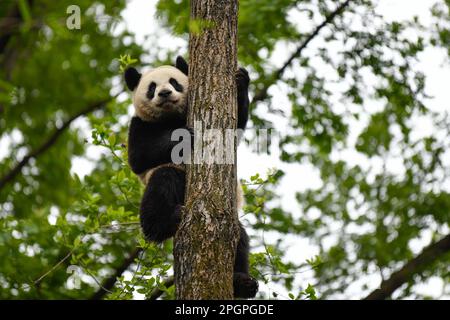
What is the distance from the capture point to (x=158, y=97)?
769 centimetres

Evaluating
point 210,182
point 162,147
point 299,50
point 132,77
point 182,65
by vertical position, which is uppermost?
point 299,50

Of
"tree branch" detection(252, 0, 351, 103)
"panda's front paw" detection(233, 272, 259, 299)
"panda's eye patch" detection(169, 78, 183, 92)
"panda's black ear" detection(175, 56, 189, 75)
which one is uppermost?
"tree branch" detection(252, 0, 351, 103)

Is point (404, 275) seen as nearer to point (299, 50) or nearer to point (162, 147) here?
point (299, 50)

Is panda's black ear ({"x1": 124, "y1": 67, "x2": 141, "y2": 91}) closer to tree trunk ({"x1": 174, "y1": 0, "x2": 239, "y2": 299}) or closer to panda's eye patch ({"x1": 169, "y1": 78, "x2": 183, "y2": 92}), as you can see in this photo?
panda's eye patch ({"x1": 169, "y1": 78, "x2": 183, "y2": 92})

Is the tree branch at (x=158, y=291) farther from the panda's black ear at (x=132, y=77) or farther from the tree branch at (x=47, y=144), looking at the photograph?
→ the tree branch at (x=47, y=144)

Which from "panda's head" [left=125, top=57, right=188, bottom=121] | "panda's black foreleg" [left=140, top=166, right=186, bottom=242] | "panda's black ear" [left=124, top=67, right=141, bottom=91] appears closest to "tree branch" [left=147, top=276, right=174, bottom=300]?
"panda's black foreleg" [left=140, top=166, right=186, bottom=242]

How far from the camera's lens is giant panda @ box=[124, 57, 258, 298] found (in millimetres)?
6480

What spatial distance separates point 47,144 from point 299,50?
6.10 meters

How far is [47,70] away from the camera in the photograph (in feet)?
48.2

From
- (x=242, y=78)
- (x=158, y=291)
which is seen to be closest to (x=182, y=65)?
(x=242, y=78)

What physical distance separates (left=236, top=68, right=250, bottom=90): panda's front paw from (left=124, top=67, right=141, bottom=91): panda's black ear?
2054 millimetres

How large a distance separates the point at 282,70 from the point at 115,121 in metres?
3.18

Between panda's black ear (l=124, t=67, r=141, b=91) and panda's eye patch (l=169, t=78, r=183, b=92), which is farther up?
panda's black ear (l=124, t=67, r=141, b=91)

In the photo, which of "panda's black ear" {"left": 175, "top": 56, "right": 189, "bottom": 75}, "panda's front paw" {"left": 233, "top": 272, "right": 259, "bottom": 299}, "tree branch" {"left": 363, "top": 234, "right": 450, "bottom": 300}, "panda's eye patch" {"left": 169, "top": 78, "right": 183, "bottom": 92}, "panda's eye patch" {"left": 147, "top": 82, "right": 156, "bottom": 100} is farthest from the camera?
"tree branch" {"left": 363, "top": 234, "right": 450, "bottom": 300}
